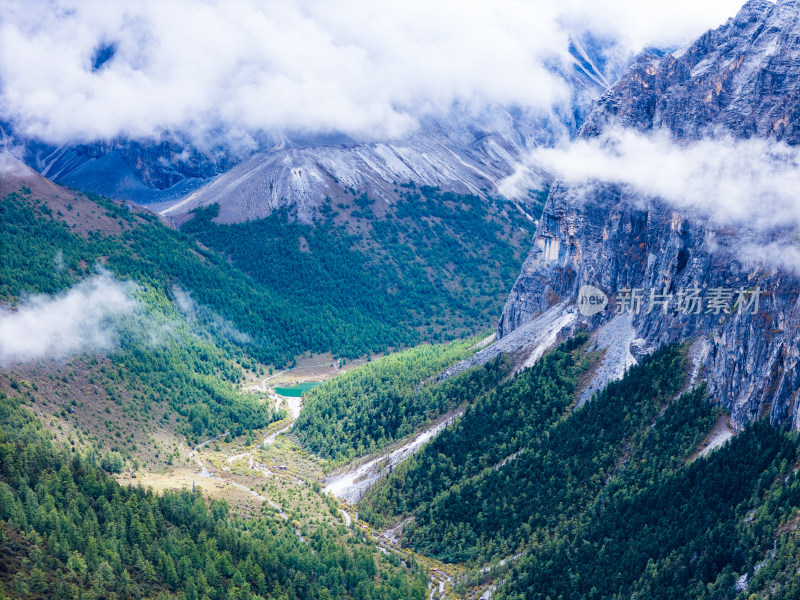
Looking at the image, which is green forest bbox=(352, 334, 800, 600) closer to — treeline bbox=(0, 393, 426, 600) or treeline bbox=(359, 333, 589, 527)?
treeline bbox=(359, 333, 589, 527)

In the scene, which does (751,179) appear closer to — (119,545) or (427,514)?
(427,514)

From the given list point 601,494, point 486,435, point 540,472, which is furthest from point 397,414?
point 601,494

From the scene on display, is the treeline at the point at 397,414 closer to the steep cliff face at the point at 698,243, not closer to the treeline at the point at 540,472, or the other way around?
the steep cliff face at the point at 698,243

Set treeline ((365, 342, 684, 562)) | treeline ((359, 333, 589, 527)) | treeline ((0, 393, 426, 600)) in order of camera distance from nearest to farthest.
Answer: treeline ((0, 393, 426, 600)) < treeline ((365, 342, 684, 562)) < treeline ((359, 333, 589, 527))

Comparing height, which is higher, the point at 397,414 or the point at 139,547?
the point at 139,547

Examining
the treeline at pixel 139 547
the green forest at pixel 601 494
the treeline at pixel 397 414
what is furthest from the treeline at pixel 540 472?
the treeline at pixel 397 414

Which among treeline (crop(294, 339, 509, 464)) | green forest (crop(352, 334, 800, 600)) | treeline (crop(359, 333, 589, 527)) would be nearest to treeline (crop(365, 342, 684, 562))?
green forest (crop(352, 334, 800, 600))

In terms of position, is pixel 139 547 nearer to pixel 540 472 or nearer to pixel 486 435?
pixel 540 472
